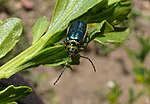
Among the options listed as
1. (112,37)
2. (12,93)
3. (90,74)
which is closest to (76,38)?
(112,37)

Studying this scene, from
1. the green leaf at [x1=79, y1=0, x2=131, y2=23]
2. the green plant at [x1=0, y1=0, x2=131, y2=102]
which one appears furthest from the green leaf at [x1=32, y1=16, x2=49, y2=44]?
the green leaf at [x1=79, y1=0, x2=131, y2=23]

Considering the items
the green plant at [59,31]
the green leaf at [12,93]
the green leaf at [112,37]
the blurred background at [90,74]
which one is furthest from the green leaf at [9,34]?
the blurred background at [90,74]

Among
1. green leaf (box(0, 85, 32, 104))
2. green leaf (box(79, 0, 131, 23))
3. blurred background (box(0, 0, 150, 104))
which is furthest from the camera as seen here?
blurred background (box(0, 0, 150, 104))

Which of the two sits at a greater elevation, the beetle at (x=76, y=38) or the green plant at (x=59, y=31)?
the green plant at (x=59, y=31)

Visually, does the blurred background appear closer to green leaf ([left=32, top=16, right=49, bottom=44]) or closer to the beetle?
the beetle

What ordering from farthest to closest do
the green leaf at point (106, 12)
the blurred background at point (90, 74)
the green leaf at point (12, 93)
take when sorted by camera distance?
the blurred background at point (90, 74) → the green leaf at point (106, 12) → the green leaf at point (12, 93)

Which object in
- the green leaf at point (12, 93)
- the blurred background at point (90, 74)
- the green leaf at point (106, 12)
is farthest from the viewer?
the blurred background at point (90, 74)

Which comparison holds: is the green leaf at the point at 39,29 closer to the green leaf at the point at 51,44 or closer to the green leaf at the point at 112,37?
the green leaf at the point at 51,44
